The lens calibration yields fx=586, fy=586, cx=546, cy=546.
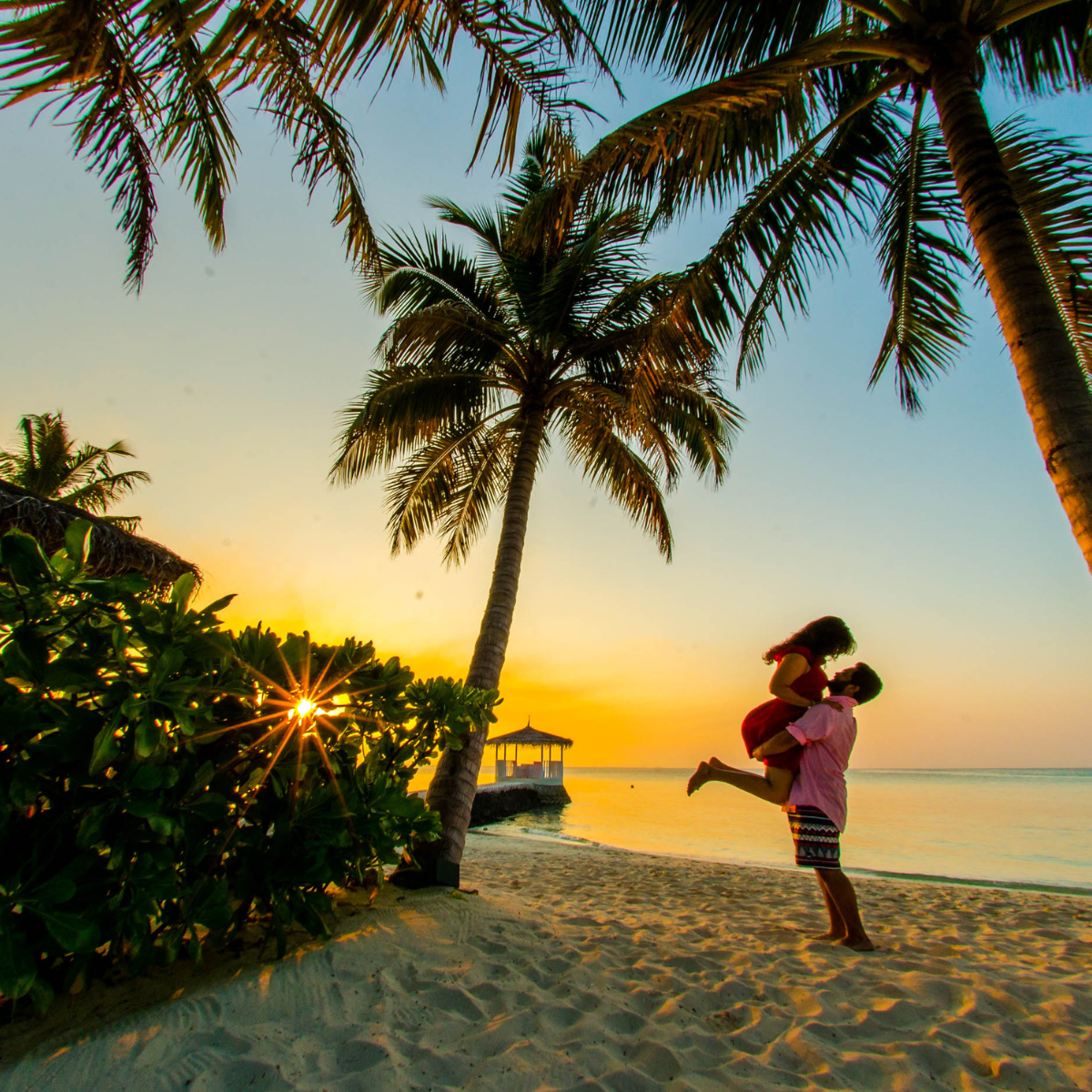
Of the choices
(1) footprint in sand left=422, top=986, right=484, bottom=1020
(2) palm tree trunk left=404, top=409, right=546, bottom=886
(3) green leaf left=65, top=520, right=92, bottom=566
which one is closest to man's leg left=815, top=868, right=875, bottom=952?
(1) footprint in sand left=422, top=986, right=484, bottom=1020

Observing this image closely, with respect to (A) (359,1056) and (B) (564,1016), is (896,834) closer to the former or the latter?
(B) (564,1016)

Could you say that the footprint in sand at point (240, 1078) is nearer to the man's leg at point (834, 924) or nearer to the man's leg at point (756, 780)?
the man's leg at point (756, 780)

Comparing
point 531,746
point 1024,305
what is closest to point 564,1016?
point 1024,305

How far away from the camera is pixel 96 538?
6824 millimetres

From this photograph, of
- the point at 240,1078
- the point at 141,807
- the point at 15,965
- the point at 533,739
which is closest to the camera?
the point at 15,965

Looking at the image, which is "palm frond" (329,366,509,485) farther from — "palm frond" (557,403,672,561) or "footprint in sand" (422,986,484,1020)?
"footprint in sand" (422,986,484,1020)

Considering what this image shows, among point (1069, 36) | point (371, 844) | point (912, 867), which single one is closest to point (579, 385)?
point (1069, 36)

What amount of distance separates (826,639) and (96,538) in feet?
25.3

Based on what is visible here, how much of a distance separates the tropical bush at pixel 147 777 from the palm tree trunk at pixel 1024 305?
3.46m

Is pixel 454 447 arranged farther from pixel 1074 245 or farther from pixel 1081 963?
pixel 1081 963

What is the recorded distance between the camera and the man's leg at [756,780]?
3.35 m

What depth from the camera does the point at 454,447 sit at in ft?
27.1

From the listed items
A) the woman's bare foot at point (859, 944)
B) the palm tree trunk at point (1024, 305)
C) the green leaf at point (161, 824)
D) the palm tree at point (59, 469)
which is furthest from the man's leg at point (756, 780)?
the palm tree at point (59, 469)

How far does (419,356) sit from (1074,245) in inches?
Answer: 255
